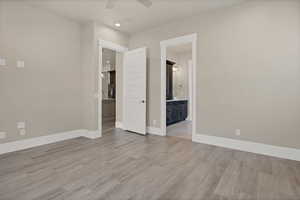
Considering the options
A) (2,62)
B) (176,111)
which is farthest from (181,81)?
(2,62)

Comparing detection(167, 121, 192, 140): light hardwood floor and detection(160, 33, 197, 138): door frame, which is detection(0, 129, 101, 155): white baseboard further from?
detection(167, 121, 192, 140): light hardwood floor

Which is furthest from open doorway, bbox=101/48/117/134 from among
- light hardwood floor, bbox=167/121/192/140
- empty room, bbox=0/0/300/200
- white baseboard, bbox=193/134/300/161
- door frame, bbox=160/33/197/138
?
white baseboard, bbox=193/134/300/161

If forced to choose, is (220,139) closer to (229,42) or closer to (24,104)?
(229,42)

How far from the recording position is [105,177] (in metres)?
2.05

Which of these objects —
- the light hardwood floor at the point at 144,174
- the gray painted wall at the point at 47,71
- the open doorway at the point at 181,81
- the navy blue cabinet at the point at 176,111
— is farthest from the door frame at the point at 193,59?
the open doorway at the point at 181,81

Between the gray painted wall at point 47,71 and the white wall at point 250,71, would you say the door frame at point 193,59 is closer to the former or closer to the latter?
the white wall at point 250,71

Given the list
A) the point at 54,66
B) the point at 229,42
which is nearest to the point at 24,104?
the point at 54,66

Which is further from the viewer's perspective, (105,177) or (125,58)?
(125,58)

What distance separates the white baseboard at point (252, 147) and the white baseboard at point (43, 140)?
102 inches

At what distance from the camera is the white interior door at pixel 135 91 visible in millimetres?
4199

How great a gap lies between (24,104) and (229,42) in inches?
169

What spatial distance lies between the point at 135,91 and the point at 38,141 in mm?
2474

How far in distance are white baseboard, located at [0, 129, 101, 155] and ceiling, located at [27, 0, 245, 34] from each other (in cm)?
274

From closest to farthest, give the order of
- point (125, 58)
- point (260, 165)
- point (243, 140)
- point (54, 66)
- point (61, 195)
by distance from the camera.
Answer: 1. point (61, 195)
2. point (260, 165)
3. point (243, 140)
4. point (54, 66)
5. point (125, 58)
